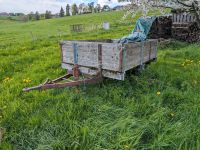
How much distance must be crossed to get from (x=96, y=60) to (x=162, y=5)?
777cm

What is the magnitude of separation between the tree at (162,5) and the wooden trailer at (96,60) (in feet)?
17.1

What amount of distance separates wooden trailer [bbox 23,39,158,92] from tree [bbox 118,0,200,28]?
5199 millimetres

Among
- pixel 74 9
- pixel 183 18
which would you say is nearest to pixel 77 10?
pixel 74 9

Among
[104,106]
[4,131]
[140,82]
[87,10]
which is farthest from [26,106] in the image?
[87,10]

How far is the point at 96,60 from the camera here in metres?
5.44

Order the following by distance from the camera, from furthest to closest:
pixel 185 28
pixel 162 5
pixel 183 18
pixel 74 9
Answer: pixel 74 9 < pixel 183 18 < pixel 185 28 < pixel 162 5

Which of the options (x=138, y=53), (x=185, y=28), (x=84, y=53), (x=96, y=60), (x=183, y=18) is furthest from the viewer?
(x=183, y=18)

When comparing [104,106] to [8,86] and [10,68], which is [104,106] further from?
[10,68]

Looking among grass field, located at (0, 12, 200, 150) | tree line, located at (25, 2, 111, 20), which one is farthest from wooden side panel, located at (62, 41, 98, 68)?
tree line, located at (25, 2, 111, 20)

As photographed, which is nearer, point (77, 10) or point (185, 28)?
point (185, 28)

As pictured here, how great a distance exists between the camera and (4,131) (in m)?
4.15

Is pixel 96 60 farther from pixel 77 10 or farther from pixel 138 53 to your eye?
pixel 77 10

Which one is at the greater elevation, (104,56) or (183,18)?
(183,18)

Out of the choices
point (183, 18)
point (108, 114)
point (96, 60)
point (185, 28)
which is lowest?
point (108, 114)
